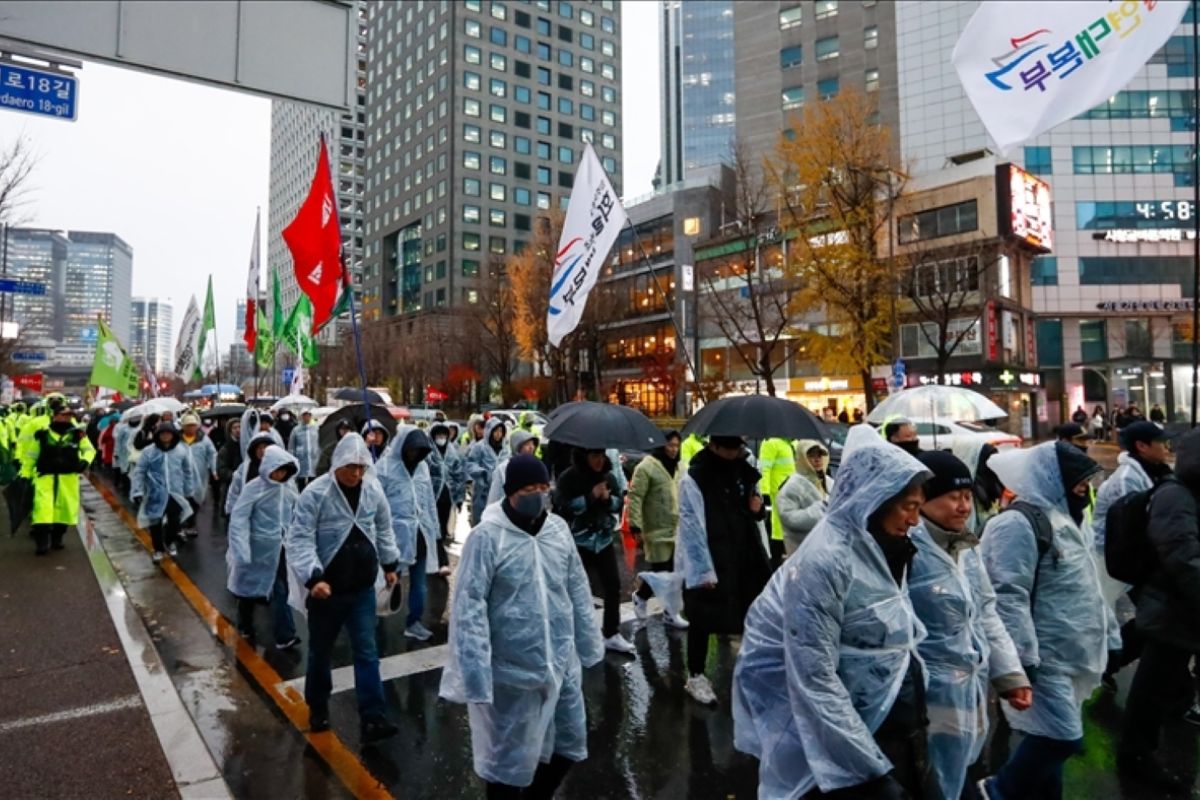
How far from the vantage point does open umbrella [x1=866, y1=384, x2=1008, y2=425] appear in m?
8.32

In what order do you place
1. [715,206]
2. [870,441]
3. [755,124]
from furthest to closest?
[755,124] → [715,206] → [870,441]

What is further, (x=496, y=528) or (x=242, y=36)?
(x=242, y=36)

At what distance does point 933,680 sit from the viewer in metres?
2.50

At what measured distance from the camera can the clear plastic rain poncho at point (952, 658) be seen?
248 centimetres

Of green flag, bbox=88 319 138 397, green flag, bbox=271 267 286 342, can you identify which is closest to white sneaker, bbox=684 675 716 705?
green flag, bbox=271 267 286 342

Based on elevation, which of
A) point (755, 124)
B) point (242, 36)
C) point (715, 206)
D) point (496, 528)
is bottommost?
point (496, 528)

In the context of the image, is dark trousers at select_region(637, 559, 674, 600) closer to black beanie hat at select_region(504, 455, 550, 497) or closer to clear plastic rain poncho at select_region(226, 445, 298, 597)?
clear plastic rain poncho at select_region(226, 445, 298, 597)

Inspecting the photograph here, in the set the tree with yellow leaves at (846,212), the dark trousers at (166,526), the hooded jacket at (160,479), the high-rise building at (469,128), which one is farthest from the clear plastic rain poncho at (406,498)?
the high-rise building at (469,128)

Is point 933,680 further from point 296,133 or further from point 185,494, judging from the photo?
point 296,133

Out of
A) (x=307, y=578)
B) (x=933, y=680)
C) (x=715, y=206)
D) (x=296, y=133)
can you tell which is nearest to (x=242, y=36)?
(x=307, y=578)

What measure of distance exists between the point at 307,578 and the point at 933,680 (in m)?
3.38

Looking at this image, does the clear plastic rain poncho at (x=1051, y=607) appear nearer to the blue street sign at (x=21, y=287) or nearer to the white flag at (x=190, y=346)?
the blue street sign at (x=21, y=287)

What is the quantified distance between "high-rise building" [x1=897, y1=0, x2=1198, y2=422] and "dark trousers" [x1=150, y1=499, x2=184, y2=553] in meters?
41.0

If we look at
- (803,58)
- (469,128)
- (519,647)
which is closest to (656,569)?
(519,647)
